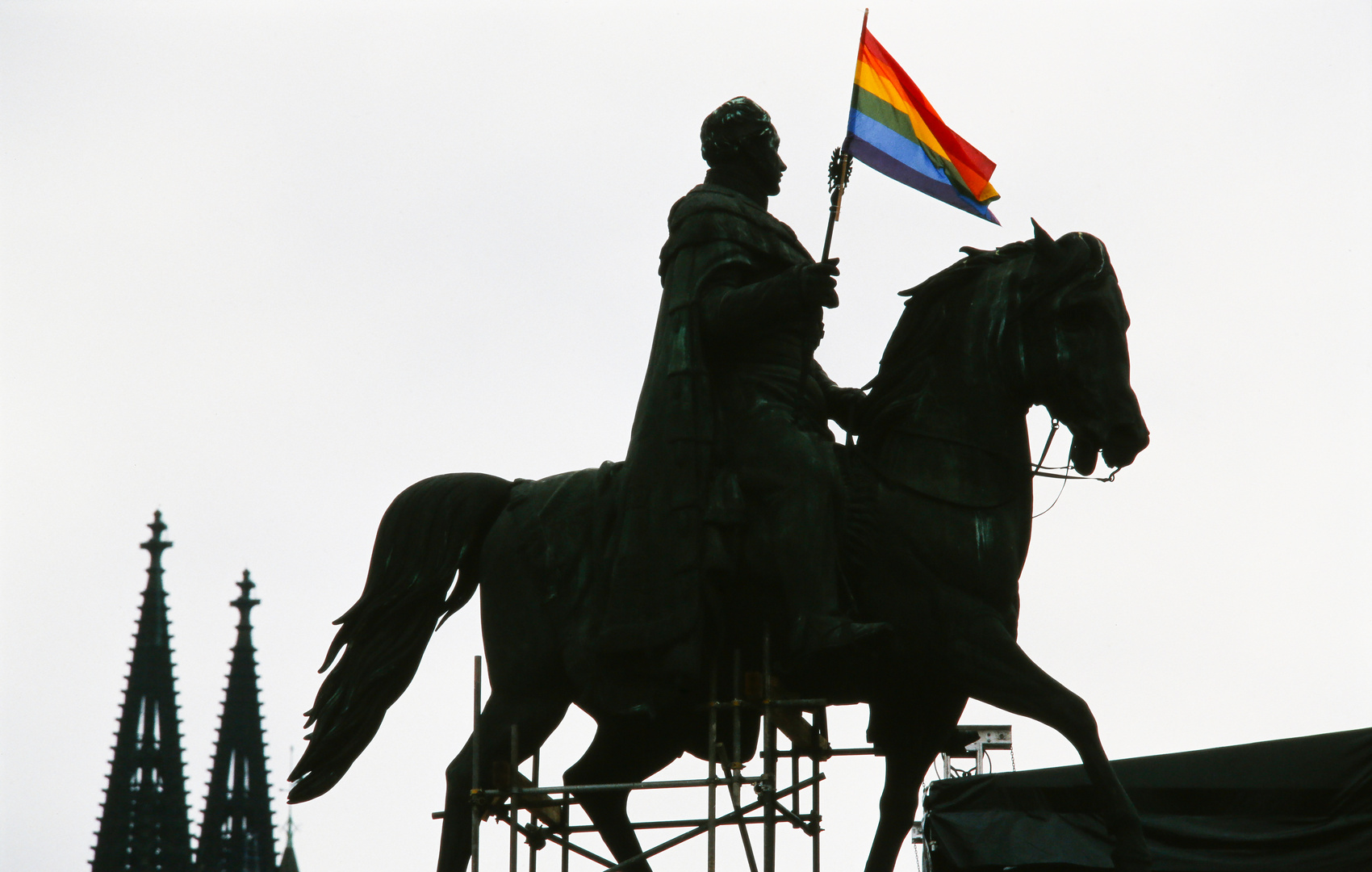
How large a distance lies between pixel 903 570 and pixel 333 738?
12.4 ft

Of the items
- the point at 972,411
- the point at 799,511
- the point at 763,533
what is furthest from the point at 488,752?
the point at 972,411

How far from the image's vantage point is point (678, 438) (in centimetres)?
1309

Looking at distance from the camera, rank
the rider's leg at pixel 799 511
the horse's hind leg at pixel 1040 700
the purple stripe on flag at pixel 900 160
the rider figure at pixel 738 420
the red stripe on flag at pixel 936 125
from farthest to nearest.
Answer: the red stripe on flag at pixel 936 125 < the purple stripe on flag at pixel 900 160 < the rider figure at pixel 738 420 < the rider's leg at pixel 799 511 < the horse's hind leg at pixel 1040 700

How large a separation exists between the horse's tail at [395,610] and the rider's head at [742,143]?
2.55 metres

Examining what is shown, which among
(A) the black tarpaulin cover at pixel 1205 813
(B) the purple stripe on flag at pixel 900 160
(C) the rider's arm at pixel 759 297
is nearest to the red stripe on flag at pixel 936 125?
(B) the purple stripe on flag at pixel 900 160

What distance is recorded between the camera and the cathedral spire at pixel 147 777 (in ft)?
272

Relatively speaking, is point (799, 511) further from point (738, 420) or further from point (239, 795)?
point (239, 795)

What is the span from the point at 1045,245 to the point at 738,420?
2.11 meters

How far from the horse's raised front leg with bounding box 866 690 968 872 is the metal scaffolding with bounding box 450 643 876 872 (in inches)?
9.2

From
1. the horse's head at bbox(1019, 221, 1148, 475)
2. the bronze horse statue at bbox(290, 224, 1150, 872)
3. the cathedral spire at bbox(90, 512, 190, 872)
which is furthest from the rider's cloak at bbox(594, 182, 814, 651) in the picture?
the cathedral spire at bbox(90, 512, 190, 872)

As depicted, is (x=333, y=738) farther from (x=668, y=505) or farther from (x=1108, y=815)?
(x=1108, y=815)

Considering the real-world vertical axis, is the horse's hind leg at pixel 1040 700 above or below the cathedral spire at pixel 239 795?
below

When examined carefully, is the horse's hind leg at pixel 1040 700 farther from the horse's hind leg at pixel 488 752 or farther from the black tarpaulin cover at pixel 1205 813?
the horse's hind leg at pixel 488 752

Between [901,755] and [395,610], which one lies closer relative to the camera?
[901,755]
